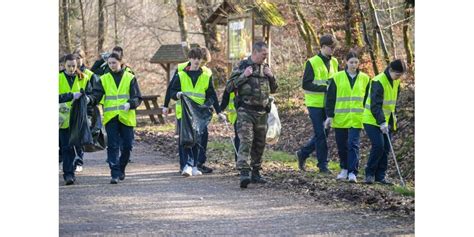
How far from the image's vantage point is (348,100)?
12.7 m

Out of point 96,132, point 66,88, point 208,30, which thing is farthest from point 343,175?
point 208,30

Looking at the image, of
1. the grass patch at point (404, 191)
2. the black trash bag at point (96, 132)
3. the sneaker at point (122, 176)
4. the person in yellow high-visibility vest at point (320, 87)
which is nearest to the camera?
the grass patch at point (404, 191)

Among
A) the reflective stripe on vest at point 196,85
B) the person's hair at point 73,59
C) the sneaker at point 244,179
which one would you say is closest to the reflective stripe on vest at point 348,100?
the sneaker at point 244,179

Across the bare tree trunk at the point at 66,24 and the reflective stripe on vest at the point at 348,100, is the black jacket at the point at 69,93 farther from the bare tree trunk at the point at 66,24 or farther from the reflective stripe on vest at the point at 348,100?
the bare tree trunk at the point at 66,24

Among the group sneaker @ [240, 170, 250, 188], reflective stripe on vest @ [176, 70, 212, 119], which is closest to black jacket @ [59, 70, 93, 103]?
reflective stripe on vest @ [176, 70, 212, 119]

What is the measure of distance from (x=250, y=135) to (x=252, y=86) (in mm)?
681

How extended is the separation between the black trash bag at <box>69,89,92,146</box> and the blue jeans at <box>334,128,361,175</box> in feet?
12.2

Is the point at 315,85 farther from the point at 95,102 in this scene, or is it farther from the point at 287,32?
the point at 287,32

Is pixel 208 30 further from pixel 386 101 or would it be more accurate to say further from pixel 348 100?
pixel 386 101

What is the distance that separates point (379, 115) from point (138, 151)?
754cm

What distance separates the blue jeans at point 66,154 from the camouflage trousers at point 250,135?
2.51 metres

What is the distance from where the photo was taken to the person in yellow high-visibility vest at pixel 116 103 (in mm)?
12602

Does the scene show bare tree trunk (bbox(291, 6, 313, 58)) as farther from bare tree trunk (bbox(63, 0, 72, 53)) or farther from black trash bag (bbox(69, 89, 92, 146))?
black trash bag (bbox(69, 89, 92, 146))

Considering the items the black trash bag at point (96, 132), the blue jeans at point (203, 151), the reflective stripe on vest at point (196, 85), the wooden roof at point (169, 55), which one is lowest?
the blue jeans at point (203, 151)
